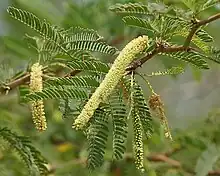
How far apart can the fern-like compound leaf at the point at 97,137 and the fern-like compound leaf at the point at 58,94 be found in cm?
4

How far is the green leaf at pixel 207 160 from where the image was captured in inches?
55.0

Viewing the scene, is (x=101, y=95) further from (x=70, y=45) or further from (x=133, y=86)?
(x=70, y=45)

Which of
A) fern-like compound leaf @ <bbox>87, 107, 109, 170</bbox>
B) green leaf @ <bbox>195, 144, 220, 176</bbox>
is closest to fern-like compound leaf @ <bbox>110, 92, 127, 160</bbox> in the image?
fern-like compound leaf @ <bbox>87, 107, 109, 170</bbox>

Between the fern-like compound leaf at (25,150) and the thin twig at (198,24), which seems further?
the fern-like compound leaf at (25,150)

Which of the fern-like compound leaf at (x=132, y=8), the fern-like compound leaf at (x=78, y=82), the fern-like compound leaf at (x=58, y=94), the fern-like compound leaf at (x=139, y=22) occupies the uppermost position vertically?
the fern-like compound leaf at (x=132, y=8)

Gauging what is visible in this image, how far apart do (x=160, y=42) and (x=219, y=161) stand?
81 cm

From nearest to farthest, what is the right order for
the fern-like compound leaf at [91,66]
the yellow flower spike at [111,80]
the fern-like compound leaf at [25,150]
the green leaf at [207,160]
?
the yellow flower spike at [111,80] → the fern-like compound leaf at [91,66] → the fern-like compound leaf at [25,150] → the green leaf at [207,160]

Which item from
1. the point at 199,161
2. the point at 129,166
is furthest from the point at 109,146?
the point at 199,161

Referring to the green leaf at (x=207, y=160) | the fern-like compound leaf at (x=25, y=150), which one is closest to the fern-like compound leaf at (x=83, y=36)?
the fern-like compound leaf at (x=25, y=150)

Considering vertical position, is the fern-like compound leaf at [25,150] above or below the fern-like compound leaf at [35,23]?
below

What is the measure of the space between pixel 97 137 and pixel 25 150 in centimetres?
20

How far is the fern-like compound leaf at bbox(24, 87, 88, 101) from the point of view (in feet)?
2.75

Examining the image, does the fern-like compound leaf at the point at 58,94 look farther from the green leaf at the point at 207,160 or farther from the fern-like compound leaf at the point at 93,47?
the green leaf at the point at 207,160

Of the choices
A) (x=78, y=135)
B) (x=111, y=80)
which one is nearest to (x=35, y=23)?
(x=111, y=80)
